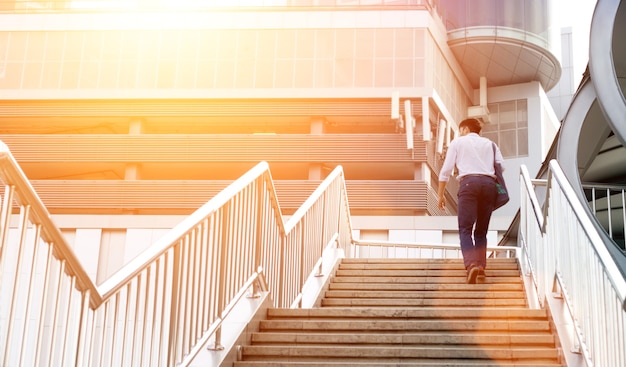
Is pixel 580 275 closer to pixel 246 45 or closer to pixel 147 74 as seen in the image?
pixel 246 45

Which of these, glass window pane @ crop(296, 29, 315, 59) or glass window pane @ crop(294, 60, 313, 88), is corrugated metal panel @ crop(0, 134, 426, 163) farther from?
glass window pane @ crop(296, 29, 315, 59)

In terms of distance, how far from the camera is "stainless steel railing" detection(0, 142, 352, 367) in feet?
10.1

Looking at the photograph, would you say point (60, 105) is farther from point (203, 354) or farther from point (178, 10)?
point (203, 354)

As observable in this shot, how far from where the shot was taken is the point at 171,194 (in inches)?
1599

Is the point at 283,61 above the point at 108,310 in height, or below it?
above

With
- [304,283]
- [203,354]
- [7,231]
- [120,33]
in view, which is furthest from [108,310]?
[120,33]

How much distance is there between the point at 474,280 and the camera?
776 centimetres

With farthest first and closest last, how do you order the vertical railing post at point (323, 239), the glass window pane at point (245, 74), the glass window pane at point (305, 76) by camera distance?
the glass window pane at point (245, 74)
the glass window pane at point (305, 76)
the vertical railing post at point (323, 239)

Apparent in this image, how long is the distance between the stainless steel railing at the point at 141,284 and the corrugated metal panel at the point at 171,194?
32.2m

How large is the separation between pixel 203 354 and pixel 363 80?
36003 millimetres

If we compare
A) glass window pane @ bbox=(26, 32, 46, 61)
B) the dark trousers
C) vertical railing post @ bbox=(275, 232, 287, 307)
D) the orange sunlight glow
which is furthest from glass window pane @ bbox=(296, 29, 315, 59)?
vertical railing post @ bbox=(275, 232, 287, 307)

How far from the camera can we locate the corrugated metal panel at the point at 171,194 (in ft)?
129

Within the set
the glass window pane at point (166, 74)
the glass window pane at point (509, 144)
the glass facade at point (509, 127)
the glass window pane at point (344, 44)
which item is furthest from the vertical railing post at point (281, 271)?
the glass window pane at point (509, 144)

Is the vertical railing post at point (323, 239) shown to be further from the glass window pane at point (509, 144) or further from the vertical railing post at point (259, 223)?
the glass window pane at point (509, 144)
